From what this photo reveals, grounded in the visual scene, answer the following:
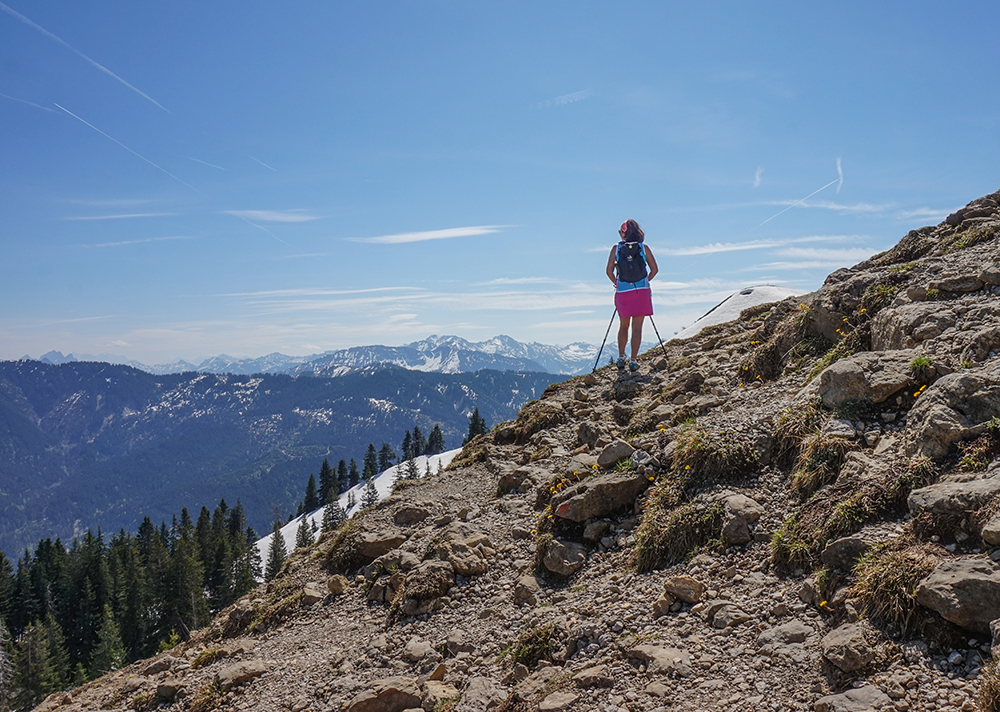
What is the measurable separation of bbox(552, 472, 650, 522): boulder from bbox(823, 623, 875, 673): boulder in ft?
14.1

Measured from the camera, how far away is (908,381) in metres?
7.46

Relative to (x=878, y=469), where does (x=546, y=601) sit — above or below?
below

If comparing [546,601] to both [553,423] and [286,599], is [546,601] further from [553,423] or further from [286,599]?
[553,423]

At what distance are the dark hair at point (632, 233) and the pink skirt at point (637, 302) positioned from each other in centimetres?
149

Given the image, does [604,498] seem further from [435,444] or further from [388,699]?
[435,444]

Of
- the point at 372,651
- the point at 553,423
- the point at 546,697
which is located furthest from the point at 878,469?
the point at 553,423

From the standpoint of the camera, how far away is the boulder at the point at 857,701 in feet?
13.2

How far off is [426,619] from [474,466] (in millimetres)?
6745

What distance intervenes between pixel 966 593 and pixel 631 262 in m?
12.3

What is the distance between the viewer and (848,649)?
4.50 m

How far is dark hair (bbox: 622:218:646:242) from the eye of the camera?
15555 mm

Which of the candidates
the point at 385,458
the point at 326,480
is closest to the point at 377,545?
the point at 326,480

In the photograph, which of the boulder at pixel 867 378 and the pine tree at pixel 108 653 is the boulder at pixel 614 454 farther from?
the pine tree at pixel 108 653

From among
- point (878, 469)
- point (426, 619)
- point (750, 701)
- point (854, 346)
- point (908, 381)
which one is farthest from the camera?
point (854, 346)
